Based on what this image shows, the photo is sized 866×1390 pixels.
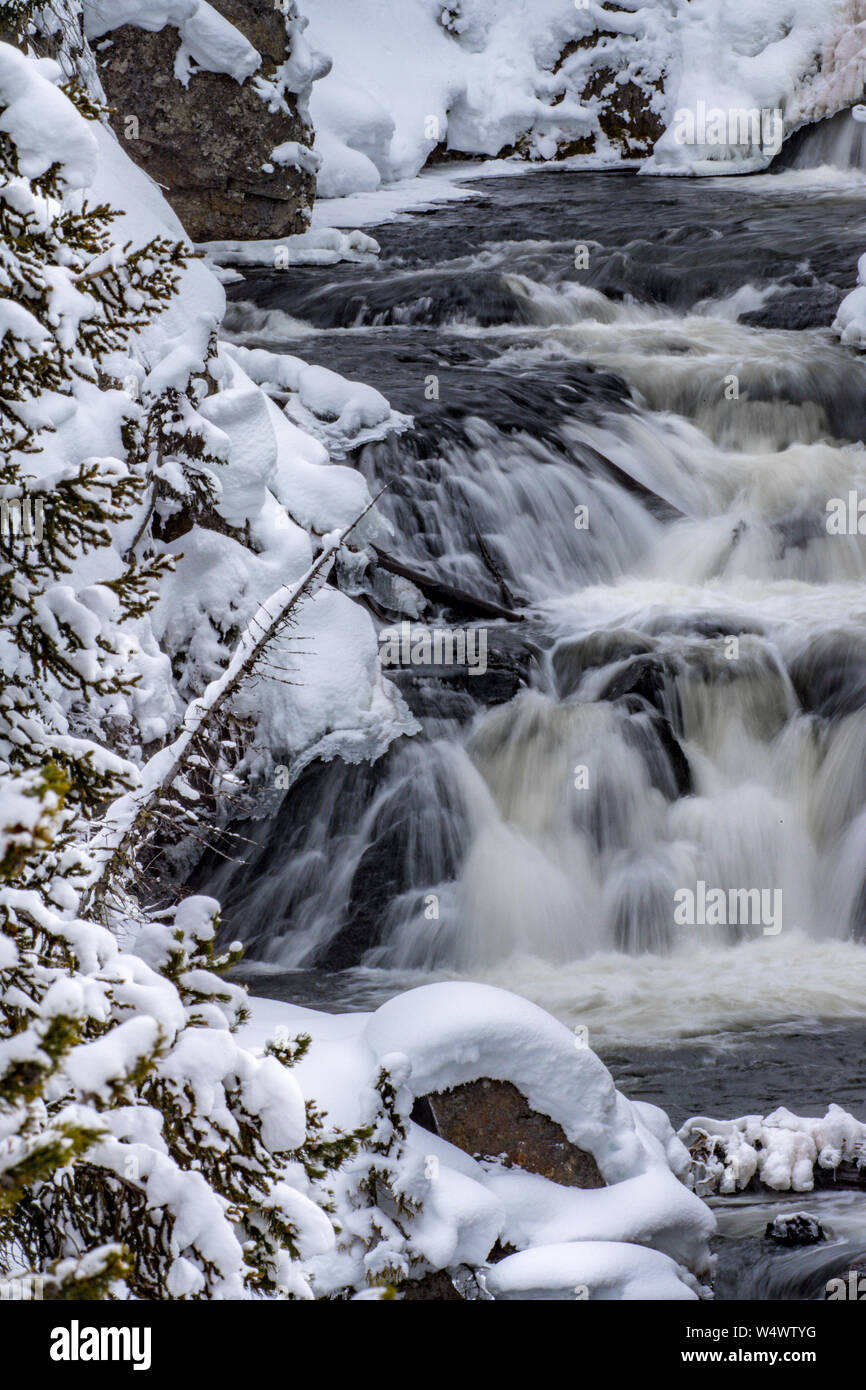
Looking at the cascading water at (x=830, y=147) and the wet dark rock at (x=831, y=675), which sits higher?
the cascading water at (x=830, y=147)

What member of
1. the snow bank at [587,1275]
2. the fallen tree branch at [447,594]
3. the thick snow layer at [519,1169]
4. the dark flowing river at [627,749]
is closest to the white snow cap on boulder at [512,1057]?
the thick snow layer at [519,1169]

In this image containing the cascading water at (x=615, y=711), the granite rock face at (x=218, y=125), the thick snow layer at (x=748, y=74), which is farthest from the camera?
the thick snow layer at (x=748, y=74)

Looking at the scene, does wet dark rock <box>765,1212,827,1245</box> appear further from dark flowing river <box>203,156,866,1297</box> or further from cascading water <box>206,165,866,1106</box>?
cascading water <box>206,165,866,1106</box>

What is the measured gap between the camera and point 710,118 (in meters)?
23.5

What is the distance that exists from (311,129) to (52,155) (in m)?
15.2

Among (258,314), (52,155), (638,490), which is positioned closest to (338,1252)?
(52,155)

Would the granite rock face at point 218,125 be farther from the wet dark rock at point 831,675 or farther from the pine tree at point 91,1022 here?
the pine tree at point 91,1022

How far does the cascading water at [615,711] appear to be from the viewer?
7.64 metres

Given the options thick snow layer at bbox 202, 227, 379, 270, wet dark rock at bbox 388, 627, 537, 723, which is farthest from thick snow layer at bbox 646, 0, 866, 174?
wet dark rock at bbox 388, 627, 537, 723

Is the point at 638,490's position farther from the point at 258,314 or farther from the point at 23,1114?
the point at 23,1114

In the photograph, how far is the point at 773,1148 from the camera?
17.9 ft

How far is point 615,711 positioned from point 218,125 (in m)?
10.6

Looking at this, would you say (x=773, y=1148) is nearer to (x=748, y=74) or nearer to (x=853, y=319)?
(x=853, y=319)

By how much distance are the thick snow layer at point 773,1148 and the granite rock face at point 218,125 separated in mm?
12406
